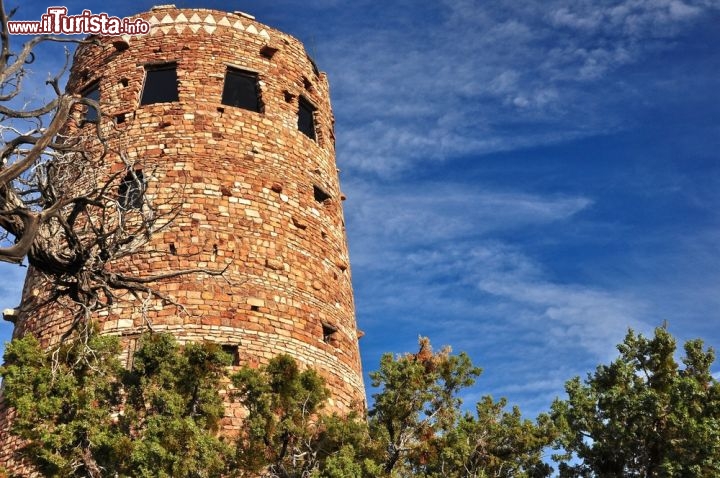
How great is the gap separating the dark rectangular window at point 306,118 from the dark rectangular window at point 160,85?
248cm

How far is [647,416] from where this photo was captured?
1055 centimetres

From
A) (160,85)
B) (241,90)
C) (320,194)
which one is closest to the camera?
(160,85)

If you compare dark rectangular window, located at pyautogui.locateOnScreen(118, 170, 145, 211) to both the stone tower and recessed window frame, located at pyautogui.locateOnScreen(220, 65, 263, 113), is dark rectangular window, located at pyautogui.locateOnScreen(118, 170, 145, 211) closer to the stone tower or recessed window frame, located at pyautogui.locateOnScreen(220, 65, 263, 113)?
the stone tower

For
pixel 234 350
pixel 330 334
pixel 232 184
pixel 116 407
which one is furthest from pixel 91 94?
pixel 116 407

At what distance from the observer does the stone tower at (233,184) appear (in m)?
11.8

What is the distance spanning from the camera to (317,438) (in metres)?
9.05

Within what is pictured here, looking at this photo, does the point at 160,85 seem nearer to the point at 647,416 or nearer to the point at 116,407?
the point at 116,407

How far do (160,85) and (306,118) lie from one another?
2.89m

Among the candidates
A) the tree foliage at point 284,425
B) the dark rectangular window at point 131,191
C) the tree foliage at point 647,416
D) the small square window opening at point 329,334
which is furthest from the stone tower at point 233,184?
the tree foliage at point 647,416

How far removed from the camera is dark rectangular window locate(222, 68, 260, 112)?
14.2m

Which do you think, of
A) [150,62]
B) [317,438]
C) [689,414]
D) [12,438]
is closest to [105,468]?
[317,438]

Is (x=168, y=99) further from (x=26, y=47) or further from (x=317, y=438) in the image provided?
(x=317, y=438)

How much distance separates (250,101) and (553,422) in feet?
26.4

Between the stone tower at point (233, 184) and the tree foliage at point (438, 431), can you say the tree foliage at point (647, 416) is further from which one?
the stone tower at point (233, 184)
